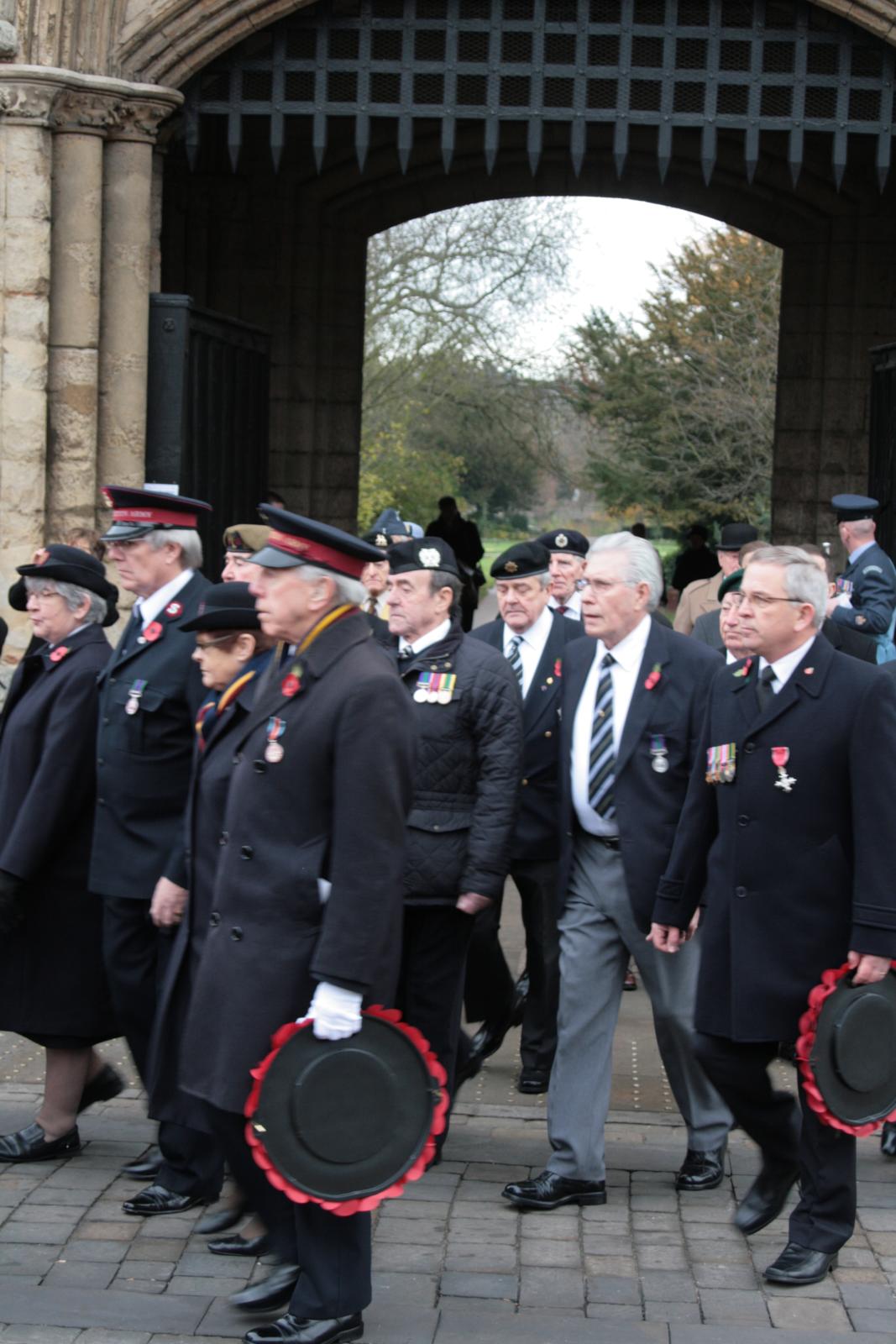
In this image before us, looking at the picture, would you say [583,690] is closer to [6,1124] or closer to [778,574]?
[778,574]

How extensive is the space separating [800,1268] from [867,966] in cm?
73

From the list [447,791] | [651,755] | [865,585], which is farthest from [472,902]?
[865,585]

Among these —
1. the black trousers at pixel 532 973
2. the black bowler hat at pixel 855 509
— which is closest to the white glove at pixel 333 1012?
the black trousers at pixel 532 973

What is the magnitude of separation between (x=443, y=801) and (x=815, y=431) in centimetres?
989

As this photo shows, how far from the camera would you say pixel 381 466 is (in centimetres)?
Result: 3650

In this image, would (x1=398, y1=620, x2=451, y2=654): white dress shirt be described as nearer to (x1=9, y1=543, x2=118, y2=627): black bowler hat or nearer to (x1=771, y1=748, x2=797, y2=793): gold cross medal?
(x1=9, y1=543, x2=118, y2=627): black bowler hat

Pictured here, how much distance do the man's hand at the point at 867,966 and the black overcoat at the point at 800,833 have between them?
0.03 metres

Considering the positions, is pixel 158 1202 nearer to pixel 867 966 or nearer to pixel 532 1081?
pixel 532 1081

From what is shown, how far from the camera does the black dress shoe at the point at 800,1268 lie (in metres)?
4.34

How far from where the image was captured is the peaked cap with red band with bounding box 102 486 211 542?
5.03 metres

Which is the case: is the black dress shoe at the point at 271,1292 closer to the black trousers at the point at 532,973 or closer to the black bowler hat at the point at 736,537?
the black trousers at the point at 532,973

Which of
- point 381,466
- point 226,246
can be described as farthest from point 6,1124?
point 381,466

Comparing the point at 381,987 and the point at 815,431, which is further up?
the point at 815,431

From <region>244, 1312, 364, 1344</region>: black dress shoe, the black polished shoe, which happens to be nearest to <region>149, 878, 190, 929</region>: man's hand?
the black polished shoe
